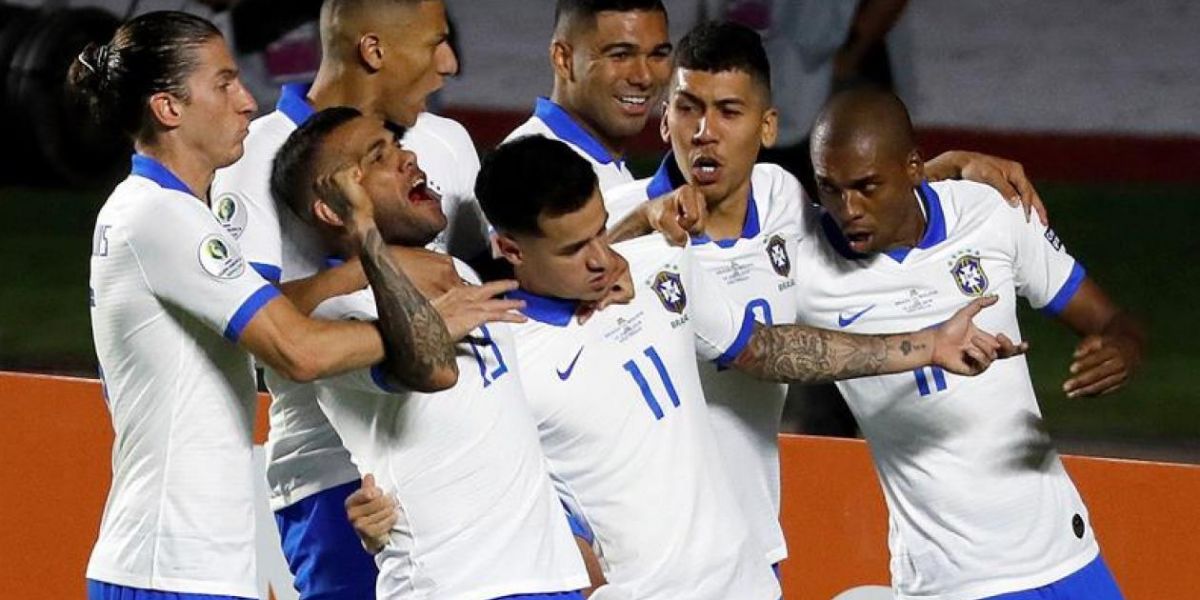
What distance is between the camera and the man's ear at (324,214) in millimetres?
3918

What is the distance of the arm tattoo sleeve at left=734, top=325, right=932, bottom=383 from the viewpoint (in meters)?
4.16

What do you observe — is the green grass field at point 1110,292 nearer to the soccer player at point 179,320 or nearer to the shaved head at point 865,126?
the shaved head at point 865,126

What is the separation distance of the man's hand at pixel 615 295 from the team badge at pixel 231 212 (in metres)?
0.72

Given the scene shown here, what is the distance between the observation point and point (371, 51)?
4.57 metres

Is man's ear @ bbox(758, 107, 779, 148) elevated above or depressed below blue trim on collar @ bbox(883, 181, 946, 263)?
above

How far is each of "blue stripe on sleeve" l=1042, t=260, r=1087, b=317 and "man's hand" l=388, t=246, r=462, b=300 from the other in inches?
51.3

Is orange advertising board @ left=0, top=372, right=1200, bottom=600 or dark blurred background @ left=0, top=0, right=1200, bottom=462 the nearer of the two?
orange advertising board @ left=0, top=372, right=1200, bottom=600

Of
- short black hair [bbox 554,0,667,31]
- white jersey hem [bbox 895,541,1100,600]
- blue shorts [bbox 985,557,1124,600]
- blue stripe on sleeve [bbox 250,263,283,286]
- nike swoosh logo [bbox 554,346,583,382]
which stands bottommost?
blue shorts [bbox 985,557,1124,600]

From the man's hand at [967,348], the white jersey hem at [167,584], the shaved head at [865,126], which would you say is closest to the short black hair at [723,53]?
the shaved head at [865,126]

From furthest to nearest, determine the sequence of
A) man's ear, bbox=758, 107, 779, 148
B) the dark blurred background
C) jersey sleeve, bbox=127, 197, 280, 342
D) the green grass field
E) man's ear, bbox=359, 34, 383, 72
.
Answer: the dark blurred background
the green grass field
man's ear, bbox=359, 34, 383, 72
man's ear, bbox=758, 107, 779, 148
jersey sleeve, bbox=127, 197, 280, 342

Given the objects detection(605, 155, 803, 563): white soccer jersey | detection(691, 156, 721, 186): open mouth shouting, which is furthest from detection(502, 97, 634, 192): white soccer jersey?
detection(691, 156, 721, 186): open mouth shouting

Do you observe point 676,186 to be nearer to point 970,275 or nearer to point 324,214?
point 970,275

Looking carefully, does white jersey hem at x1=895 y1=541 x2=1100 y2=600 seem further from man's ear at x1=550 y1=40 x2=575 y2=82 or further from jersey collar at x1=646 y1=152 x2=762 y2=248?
man's ear at x1=550 y1=40 x2=575 y2=82

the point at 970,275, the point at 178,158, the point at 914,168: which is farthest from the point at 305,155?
the point at 970,275
